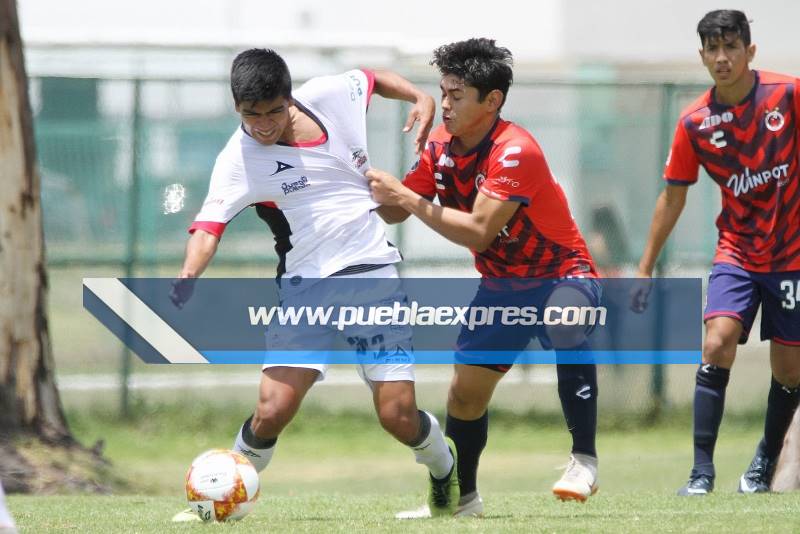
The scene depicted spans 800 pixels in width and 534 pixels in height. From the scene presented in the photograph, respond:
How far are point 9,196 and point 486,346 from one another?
434cm

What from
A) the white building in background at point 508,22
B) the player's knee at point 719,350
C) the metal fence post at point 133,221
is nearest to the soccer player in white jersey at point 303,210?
the player's knee at point 719,350

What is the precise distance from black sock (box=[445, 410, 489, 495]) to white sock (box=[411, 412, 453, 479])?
0.39 ft

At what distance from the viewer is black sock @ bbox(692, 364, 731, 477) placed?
23.7 ft

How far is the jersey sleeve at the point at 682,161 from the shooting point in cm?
716

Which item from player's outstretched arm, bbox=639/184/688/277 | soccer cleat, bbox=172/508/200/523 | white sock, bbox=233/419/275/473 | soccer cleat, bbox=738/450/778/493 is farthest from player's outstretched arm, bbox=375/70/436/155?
soccer cleat, bbox=738/450/778/493

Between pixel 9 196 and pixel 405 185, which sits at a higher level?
pixel 405 185

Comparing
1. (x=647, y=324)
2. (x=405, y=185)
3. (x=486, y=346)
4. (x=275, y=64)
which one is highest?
(x=275, y=64)

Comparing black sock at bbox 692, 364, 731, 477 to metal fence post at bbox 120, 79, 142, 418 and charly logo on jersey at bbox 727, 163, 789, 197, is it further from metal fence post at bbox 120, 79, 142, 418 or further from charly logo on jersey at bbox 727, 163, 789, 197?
metal fence post at bbox 120, 79, 142, 418

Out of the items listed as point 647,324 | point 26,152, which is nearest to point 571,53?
point 647,324

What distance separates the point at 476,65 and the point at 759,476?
308 cm

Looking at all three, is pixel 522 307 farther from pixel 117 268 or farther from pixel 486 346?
pixel 117 268

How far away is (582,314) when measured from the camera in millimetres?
6129

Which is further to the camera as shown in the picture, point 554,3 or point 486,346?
point 554,3

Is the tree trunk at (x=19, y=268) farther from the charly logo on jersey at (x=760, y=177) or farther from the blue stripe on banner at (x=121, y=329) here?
the charly logo on jersey at (x=760, y=177)
